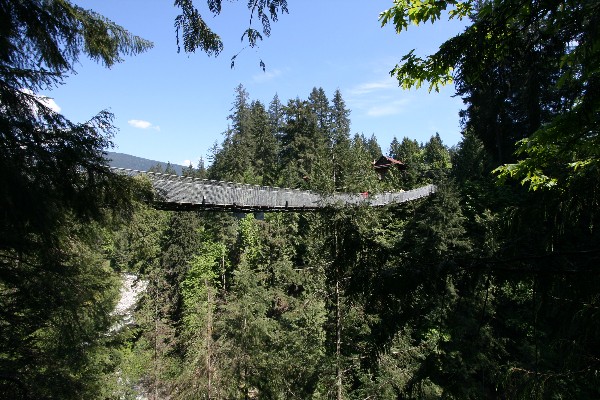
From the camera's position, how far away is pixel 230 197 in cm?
944

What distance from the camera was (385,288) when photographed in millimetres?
2297

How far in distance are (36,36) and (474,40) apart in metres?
3.81

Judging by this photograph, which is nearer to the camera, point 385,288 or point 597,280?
point 597,280

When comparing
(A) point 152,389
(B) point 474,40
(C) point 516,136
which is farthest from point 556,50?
(C) point 516,136

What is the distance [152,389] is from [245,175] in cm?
2008

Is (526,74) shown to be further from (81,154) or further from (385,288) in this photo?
(81,154)

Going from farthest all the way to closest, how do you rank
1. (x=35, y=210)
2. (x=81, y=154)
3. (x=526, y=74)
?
(x=81, y=154), (x=35, y=210), (x=526, y=74)

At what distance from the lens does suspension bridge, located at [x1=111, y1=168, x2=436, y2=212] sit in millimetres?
7504

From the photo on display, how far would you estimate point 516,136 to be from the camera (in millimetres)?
23109

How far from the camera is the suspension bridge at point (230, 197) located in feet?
24.6

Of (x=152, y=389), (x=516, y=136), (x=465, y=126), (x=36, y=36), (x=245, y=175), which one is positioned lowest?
(x=152, y=389)

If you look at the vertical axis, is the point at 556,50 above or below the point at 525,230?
above

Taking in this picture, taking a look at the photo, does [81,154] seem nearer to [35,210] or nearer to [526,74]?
[35,210]

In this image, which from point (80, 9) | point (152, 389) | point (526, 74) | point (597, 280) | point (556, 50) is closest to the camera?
point (597, 280)
